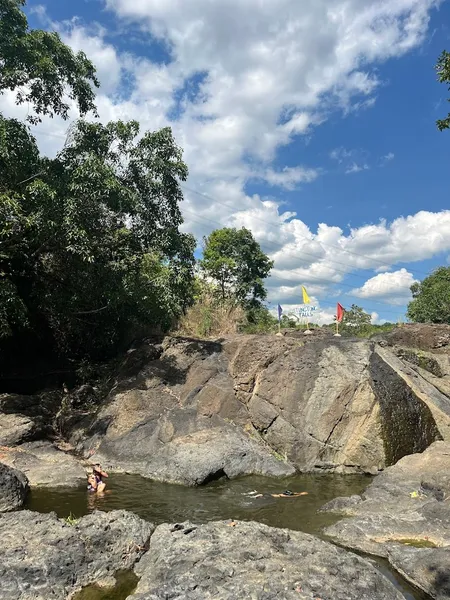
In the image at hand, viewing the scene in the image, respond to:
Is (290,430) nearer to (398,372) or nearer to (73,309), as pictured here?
(398,372)

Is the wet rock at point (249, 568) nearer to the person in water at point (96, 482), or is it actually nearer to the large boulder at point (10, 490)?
the large boulder at point (10, 490)

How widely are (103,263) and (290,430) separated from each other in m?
7.98

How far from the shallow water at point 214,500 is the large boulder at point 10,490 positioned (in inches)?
10.8

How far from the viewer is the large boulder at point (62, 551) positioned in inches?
211

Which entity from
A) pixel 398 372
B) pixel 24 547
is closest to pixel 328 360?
pixel 398 372

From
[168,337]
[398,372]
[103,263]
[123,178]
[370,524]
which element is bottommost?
[370,524]

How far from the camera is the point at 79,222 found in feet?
41.8

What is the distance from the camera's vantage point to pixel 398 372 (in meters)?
13.8

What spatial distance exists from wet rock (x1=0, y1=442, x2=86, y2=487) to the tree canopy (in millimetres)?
3143

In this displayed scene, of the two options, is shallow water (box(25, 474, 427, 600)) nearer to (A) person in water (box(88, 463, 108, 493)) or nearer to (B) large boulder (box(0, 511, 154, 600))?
(A) person in water (box(88, 463, 108, 493))

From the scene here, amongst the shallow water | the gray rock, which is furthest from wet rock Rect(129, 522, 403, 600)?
the gray rock

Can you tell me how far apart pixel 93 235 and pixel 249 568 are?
1123 centimetres

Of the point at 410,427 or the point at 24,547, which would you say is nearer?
the point at 24,547

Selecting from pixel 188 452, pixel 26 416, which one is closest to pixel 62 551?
pixel 188 452
